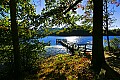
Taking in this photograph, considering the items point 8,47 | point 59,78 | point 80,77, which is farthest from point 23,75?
point 80,77

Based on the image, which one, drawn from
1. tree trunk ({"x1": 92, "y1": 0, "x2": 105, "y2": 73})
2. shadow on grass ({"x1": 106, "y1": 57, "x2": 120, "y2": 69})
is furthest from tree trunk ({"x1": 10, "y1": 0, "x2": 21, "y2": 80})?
shadow on grass ({"x1": 106, "y1": 57, "x2": 120, "y2": 69})

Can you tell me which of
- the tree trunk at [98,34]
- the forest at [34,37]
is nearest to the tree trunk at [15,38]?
the forest at [34,37]

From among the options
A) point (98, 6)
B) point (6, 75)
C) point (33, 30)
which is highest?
point (98, 6)

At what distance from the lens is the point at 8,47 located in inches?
589

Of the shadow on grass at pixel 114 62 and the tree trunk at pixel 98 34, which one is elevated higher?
the tree trunk at pixel 98 34

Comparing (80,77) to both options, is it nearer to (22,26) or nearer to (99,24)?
(99,24)

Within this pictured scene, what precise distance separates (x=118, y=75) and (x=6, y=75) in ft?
26.0

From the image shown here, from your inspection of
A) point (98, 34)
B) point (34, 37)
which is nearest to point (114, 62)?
point (98, 34)

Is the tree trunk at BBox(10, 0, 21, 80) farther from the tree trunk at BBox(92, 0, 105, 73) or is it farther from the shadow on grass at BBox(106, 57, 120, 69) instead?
the shadow on grass at BBox(106, 57, 120, 69)

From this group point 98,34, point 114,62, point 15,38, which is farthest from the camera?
point 114,62

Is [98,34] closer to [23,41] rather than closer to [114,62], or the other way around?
[114,62]

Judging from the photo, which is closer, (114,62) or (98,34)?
(98,34)

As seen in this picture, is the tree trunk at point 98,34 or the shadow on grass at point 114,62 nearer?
the shadow on grass at point 114,62

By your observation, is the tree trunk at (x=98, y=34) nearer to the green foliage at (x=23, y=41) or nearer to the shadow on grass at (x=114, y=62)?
the shadow on grass at (x=114, y=62)
